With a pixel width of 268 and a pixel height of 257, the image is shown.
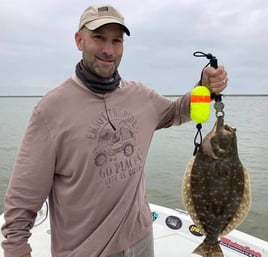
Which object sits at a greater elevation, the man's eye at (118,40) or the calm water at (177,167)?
the man's eye at (118,40)

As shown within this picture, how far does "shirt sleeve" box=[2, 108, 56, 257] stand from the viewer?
2229 mm

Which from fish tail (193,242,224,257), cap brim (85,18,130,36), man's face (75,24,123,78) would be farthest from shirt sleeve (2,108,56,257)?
fish tail (193,242,224,257)

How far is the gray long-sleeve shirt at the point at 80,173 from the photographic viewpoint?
7.37 ft

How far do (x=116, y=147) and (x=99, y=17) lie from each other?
881 mm

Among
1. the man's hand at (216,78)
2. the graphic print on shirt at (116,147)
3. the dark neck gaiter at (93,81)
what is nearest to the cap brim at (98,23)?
the dark neck gaiter at (93,81)

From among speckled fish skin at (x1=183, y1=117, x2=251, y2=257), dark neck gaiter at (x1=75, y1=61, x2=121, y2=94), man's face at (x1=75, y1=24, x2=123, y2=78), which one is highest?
man's face at (x1=75, y1=24, x2=123, y2=78)

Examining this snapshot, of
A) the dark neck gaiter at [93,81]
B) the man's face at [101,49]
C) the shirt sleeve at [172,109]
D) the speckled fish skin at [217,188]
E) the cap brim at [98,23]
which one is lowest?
the speckled fish skin at [217,188]

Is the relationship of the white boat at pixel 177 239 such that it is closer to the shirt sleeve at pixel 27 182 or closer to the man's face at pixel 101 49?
the shirt sleeve at pixel 27 182

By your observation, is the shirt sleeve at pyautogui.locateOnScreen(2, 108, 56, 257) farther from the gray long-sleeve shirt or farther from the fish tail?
the fish tail

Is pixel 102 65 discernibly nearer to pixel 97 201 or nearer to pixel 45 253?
pixel 97 201

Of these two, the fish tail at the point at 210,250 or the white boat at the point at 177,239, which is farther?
the white boat at the point at 177,239

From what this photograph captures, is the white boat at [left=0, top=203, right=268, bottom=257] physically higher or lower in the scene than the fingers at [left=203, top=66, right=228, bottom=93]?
lower

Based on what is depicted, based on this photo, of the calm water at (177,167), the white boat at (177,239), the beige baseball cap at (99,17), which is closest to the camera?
the beige baseball cap at (99,17)

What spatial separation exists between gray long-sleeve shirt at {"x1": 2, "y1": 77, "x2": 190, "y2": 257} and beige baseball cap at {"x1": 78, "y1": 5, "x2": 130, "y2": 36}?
39cm
